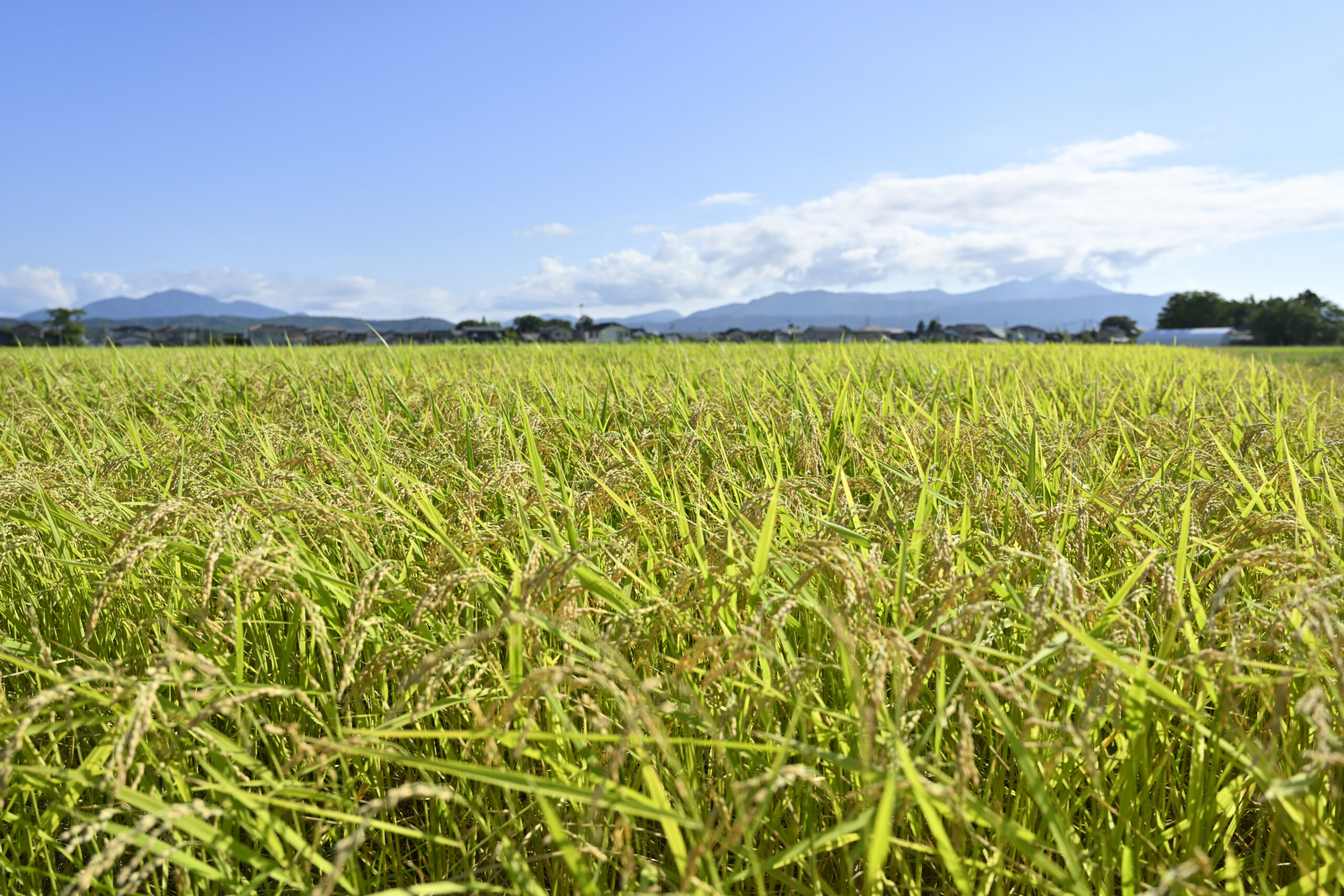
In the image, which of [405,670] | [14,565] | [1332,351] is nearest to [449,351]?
[14,565]

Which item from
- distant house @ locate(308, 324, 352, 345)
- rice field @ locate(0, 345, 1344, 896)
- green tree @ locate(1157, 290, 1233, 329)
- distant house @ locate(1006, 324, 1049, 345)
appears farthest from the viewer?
green tree @ locate(1157, 290, 1233, 329)

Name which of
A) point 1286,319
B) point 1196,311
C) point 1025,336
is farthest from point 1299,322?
point 1025,336

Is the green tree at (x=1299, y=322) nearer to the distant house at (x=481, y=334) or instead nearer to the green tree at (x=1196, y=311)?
the green tree at (x=1196, y=311)

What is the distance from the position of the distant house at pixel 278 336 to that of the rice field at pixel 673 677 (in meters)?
3.55

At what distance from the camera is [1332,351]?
27.1m

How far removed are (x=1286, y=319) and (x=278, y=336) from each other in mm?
66677

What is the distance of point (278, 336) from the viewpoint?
2214cm

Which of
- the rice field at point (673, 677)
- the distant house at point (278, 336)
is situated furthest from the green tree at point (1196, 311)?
the rice field at point (673, 677)

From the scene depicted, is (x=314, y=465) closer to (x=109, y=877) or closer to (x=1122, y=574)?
(x=109, y=877)

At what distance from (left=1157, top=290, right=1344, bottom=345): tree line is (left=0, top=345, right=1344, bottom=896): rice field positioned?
2637 inches

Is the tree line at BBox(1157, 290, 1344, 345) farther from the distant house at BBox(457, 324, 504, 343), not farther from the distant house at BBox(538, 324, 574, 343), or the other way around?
the distant house at BBox(457, 324, 504, 343)

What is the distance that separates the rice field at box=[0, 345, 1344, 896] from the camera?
0.89 metres

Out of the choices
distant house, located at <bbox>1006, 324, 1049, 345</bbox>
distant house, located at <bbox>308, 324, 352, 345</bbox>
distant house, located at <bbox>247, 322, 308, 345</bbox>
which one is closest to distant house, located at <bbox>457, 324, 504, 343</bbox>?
distant house, located at <bbox>247, 322, 308, 345</bbox>

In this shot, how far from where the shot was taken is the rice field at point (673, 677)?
89 centimetres
